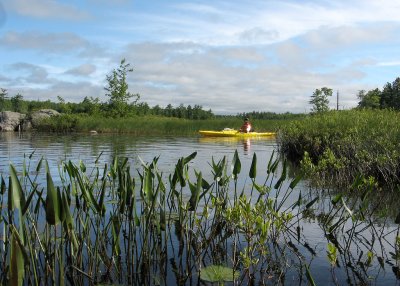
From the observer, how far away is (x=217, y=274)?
4.09 meters

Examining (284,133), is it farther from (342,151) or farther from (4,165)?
(4,165)

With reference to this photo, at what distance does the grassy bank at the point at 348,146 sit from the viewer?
9.24m

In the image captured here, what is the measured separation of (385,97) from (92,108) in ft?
114

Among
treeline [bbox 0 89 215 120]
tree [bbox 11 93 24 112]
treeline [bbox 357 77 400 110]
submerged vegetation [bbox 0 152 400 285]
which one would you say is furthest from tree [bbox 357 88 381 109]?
tree [bbox 11 93 24 112]

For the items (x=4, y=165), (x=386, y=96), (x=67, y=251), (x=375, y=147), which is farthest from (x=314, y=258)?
(x=386, y=96)

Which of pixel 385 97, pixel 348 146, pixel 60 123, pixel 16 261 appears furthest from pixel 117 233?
pixel 385 97

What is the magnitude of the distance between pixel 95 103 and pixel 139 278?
46.9m

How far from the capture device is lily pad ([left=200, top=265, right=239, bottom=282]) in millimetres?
4129

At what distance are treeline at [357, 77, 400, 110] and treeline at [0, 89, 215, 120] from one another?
25588 mm

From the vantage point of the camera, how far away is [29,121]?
43250 millimetres

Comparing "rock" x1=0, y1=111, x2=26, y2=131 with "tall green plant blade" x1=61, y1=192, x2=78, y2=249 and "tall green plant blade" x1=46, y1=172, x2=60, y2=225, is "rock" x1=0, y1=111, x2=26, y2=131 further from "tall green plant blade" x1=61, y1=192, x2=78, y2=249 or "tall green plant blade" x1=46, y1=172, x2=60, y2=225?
"tall green plant blade" x1=46, y1=172, x2=60, y2=225

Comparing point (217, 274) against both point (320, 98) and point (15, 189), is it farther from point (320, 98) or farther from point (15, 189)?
point (320, 98)

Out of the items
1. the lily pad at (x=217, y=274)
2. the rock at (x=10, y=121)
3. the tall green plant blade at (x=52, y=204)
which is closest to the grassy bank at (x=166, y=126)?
the rock at (x=10, y=121)

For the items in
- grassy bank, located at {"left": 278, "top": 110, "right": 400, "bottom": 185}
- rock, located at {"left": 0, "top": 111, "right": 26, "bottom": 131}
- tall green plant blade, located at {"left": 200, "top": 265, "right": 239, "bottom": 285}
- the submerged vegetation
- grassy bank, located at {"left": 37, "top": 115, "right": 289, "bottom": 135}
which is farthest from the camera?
rock, located at {"left": 0, "top": 111, "right": 26, "bottom": 131}
